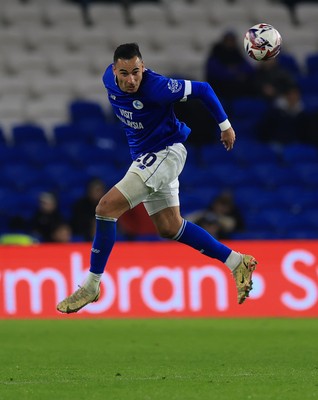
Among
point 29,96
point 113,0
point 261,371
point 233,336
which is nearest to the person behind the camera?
point 261,371

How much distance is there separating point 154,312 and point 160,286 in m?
0.31

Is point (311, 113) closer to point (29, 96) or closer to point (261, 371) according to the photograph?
point (29, 96)

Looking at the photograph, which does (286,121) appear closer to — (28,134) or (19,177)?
(28,134)

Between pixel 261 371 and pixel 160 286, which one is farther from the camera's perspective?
pixel 160 286

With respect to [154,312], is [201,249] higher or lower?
higher

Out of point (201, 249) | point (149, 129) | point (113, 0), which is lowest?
point (201, 249)

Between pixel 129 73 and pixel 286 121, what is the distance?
893 centimetres

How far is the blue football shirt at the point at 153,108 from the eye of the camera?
28.0ft

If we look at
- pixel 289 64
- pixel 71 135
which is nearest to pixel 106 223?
pixel 71 135

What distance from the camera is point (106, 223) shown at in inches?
340

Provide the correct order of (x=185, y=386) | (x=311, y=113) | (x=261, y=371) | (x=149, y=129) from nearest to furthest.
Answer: (x=185, y=386), (x=261, y=371), (x=149, y=129), (x=311, y=113)

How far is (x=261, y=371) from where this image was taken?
26.7 ft

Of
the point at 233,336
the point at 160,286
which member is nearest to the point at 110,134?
the point at 160,286

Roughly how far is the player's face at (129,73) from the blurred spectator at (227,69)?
9.12 meters
